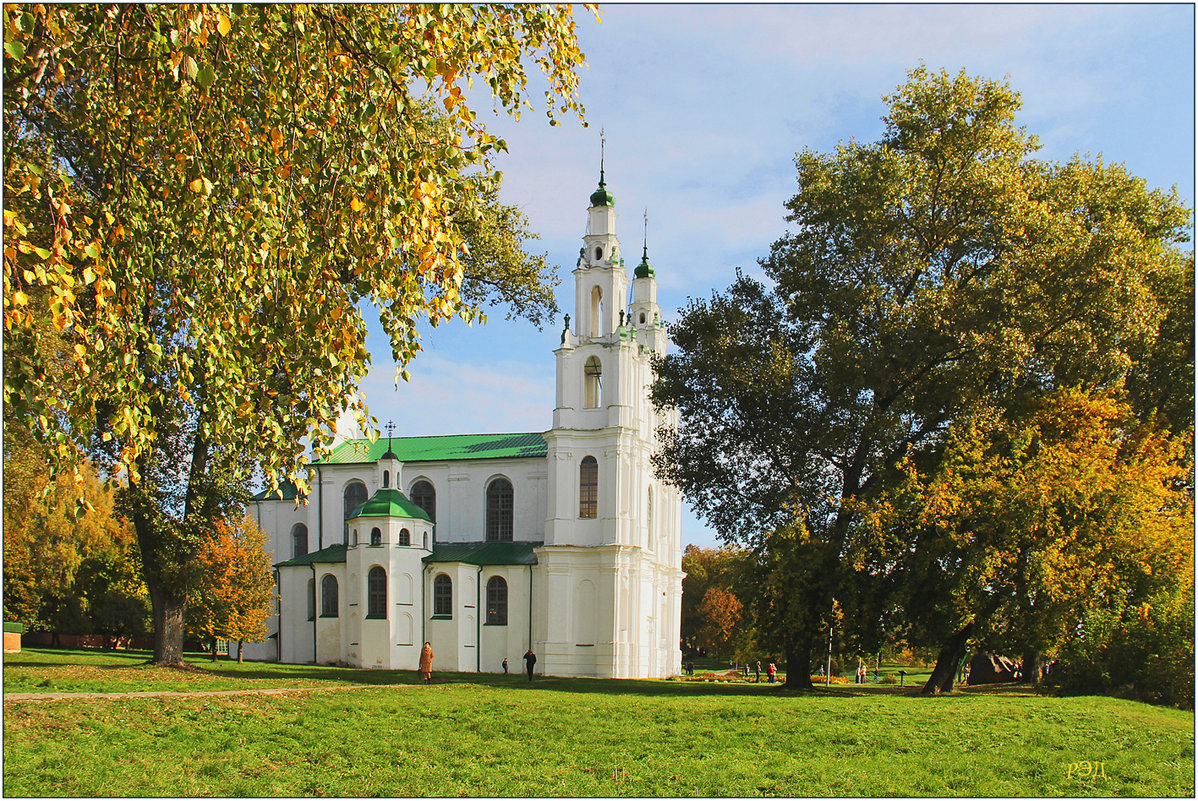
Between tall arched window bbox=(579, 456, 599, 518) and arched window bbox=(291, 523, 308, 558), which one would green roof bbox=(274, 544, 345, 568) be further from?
tall arched window bbox=(579, 456, 599, 518)

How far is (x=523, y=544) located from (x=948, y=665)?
25.9m

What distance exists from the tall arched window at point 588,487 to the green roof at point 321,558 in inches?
452

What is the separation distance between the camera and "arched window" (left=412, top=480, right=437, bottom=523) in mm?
51969

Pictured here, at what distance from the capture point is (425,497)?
5228cm

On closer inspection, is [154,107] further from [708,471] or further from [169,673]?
[708,471]

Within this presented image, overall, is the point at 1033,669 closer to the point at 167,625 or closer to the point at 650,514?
the point at 650,514

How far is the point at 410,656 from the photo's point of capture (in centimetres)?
4547

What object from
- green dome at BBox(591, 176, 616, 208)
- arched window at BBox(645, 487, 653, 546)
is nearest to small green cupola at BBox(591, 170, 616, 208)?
green dome at BBox(591, 176, 616, 208)

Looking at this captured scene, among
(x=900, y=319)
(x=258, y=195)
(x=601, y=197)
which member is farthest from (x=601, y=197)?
(x=258, y=195)

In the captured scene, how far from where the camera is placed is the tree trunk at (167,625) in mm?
28203

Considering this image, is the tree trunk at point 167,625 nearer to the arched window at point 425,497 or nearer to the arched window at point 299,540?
the arched window at point 425,497

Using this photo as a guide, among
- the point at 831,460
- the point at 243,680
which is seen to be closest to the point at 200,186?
the point at 243,680

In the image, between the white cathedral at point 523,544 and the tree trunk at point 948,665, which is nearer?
the tree trunk at point 948,665

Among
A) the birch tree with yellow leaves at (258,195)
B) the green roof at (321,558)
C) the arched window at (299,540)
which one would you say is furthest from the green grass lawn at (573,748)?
the arched window at (299,540)
